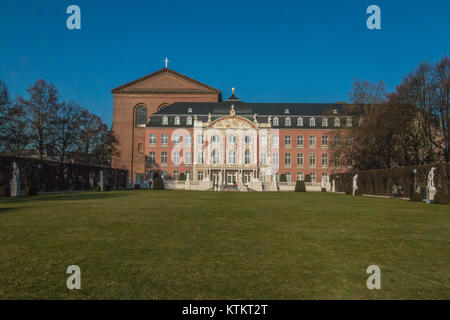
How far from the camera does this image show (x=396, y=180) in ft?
112

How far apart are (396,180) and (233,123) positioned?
30.7 metres

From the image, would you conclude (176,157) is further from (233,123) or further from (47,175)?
(47,175)

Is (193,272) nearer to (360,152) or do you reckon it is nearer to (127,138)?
(360,152)

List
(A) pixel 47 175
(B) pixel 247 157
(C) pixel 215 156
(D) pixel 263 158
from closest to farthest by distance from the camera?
(A) pixel 47 175 < (B) pixel 247 157 < (C) pixel 215 156 < (D) pixel 263 158

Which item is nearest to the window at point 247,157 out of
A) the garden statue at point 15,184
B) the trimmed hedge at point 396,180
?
the trimmed hedge at point 396,180

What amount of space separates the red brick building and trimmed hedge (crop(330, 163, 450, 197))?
1428cm

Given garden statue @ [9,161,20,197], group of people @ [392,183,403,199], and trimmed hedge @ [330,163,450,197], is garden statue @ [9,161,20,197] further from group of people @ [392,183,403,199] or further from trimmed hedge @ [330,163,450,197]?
group of people @ [392,183,403,199]

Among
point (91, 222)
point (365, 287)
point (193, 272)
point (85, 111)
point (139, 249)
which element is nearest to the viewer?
point (365, 287)

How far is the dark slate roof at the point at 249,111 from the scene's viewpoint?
6247cm

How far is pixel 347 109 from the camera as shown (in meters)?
49.5

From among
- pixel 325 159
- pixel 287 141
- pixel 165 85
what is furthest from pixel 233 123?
pixel 165 85

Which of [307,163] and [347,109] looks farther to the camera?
[307,163]
